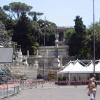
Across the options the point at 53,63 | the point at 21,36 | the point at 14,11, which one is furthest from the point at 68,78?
the point at 14,11

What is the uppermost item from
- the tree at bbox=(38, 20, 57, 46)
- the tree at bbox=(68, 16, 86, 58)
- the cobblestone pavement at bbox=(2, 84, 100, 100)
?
the tree at bbox=(38, 20, 57, 46)

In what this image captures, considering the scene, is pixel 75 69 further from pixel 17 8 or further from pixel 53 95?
pixel 17 8

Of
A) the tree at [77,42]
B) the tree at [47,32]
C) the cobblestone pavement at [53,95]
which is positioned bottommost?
the cobblestone pavement at [53,95]

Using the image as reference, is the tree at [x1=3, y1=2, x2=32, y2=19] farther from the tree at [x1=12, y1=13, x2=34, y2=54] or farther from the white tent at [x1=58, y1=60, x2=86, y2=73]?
the white tent at [x1=58, y1=60, x2=86, y2=73]

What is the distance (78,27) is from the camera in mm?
115250

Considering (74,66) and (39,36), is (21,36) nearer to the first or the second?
(39,36)

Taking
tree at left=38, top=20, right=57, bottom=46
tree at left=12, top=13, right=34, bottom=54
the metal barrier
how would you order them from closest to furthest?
the metal barrier → tree at left=12, top=13, right=34, bottom=54 → tree at left=38, top=20, right=57, bottom=46

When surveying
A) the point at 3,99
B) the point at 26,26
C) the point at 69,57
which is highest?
the point at 26,26

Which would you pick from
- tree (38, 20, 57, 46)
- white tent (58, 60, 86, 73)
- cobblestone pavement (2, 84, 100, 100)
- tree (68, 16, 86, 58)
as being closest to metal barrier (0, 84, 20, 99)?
cobblestone pavement (2, 84, 100, 100)

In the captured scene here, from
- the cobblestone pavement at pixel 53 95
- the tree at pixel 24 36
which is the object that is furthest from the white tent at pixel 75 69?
the tree at pixel 24 36

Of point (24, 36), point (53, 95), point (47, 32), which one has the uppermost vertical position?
point (47, 32)

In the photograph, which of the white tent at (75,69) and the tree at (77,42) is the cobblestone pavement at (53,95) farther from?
the tree at (77,42)

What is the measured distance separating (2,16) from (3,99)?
83.0 metres

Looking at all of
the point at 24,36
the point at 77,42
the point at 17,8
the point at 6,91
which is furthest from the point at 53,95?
the point at 17,8
